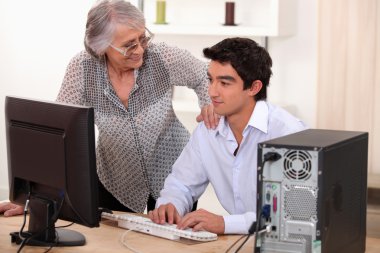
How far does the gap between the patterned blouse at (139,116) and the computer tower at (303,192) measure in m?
0.95

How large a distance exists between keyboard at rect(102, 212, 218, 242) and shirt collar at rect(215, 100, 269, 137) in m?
0.40

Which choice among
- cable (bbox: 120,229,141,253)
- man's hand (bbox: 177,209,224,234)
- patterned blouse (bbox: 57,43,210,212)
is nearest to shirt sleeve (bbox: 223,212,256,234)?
man's hand (bbox: 177,209,224,234)

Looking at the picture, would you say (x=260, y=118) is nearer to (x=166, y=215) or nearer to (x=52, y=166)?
(x=166, y=215)

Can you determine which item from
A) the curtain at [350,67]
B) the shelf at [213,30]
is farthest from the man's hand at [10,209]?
the curtain at [350,67]

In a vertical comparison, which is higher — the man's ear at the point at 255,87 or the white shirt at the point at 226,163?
the man's ear at the point at 255,87

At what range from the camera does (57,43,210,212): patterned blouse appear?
2852 mm

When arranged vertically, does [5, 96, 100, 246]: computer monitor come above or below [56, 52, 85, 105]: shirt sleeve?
below

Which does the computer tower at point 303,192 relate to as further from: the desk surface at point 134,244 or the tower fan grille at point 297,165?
the desk surface at point 134,244

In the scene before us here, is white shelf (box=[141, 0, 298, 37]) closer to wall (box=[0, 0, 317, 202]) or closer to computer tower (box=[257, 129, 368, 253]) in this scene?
Answer: wall (box=[0, 0, 317, 202])

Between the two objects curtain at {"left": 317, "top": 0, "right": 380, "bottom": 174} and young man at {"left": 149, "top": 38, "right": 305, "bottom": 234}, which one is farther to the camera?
curtain at {"left": 317, "top": 0, "right": 380, "bottom": 174}

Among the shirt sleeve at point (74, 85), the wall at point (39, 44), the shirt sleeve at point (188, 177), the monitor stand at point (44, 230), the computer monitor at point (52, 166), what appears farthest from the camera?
the wall at point (39, 44)

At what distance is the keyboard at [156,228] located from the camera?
232 cm

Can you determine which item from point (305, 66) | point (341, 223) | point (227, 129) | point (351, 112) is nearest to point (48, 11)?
point (305, 66)

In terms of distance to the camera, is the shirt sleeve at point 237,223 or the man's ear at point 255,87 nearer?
the shirt sleeve at point 237,223
